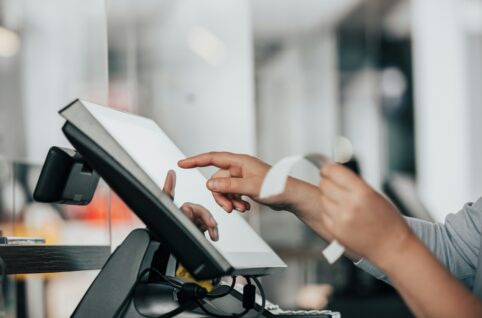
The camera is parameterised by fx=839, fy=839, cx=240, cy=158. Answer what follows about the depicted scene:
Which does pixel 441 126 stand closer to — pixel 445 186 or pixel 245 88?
pixel 445 186

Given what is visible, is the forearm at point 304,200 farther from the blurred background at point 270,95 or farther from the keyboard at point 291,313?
the blurred background at point 270,95

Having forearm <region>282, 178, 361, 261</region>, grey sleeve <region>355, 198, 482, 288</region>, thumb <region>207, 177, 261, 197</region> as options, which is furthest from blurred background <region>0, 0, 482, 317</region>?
thumb <region>207, 177, 261, 197</region>

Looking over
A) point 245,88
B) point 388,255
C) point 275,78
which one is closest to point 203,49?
point 245,88

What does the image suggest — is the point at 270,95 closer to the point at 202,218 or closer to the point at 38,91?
the point at 38,91

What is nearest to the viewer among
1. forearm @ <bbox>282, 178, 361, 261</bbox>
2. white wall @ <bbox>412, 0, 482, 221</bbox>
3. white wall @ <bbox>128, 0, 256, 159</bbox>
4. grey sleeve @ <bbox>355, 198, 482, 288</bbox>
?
forearm @ <bbox>282, 178, 361, 261</bbox>

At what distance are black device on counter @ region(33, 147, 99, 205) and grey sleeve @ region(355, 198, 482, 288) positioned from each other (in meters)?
0.52

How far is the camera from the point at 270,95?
541 centimetres

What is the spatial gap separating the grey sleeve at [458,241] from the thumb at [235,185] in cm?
31

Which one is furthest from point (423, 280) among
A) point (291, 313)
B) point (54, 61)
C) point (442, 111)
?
point (442, 111)

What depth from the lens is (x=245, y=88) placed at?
478 cm

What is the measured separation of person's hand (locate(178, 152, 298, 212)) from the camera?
113cm

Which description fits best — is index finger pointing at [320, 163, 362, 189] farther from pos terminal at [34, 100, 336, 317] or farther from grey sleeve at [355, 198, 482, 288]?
grey sleeve at [355, 198, 482, 288]

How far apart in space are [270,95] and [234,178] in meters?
4.28

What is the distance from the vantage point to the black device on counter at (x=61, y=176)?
3.53ft
